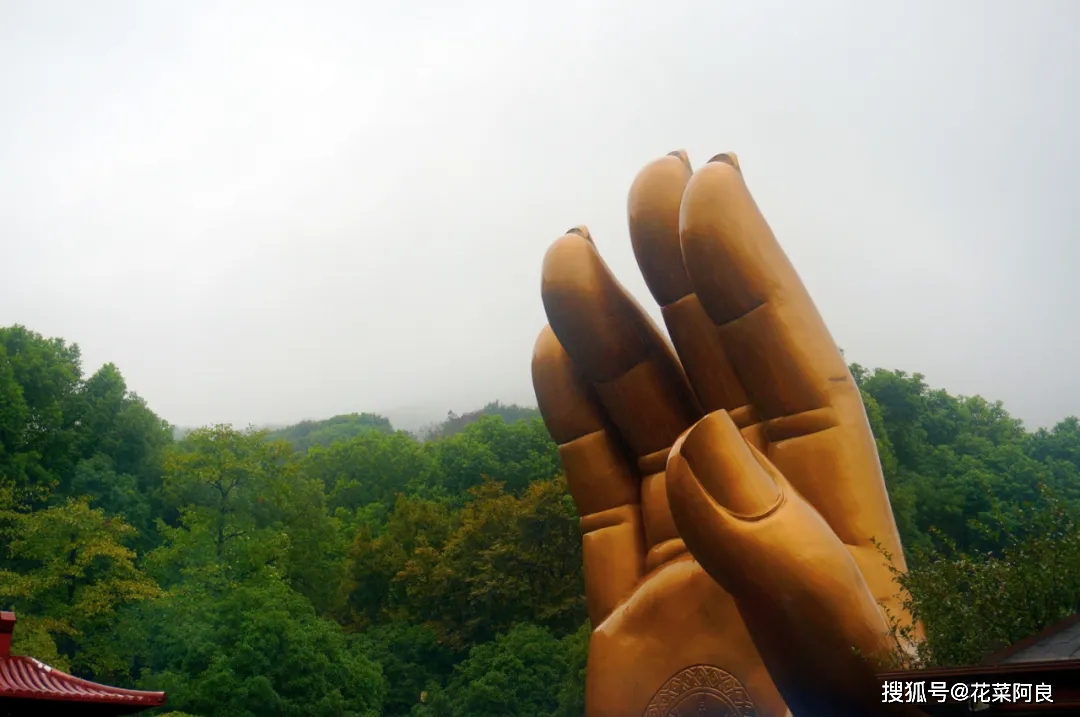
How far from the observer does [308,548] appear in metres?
23.2

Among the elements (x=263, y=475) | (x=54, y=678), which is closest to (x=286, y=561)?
(x=263, y=475)

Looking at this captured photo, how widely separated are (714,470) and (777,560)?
56cm

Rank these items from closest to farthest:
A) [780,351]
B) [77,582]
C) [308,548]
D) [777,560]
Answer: [777,560], [780,351], [77,582], [308,548]

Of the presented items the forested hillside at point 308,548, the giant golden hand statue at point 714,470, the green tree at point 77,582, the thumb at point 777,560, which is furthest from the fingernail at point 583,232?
the green tree at point 77,582

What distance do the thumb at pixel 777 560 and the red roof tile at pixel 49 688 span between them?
13.3 ft

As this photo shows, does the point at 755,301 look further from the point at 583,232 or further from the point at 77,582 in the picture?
the point at 77,582

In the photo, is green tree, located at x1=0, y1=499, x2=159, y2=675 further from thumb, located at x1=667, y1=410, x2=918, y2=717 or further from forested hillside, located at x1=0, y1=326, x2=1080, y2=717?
thumb, located at x1=667, y1=410, x2=918, y2=717

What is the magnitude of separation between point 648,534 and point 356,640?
14.8 meters

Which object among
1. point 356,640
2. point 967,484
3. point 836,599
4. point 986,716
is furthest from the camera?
point 967,484

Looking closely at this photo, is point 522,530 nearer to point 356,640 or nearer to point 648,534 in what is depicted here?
point 356,640

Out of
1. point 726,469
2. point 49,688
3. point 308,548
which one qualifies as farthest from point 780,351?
point 308,548

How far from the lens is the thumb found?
202 inches

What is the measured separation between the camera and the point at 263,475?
22453 mm

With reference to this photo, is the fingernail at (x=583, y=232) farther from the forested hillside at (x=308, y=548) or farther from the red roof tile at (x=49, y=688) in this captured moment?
the forested hillside at (x=308, y=548)
